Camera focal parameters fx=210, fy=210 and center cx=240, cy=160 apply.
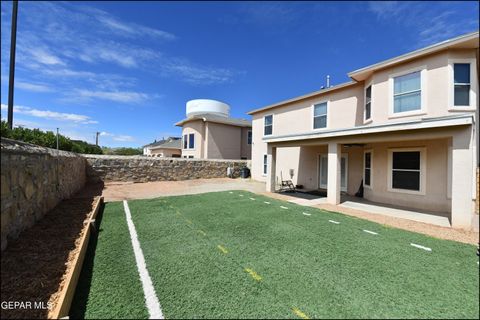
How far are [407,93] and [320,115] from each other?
467 cm

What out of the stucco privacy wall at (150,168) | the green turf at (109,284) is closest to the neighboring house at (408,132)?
the stucco privacy wall at (150,168)

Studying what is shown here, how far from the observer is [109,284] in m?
3.03

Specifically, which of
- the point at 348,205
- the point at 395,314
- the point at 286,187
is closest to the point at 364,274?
the point at 395,314

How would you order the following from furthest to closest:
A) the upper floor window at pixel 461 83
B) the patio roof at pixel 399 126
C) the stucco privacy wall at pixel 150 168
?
the stucco privacy wall at pixel 150 168 < the upper floor window at pixel 461 83 < the patio roof at pixel 399 126

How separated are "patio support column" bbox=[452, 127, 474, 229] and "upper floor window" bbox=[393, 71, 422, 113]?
8.57 ft

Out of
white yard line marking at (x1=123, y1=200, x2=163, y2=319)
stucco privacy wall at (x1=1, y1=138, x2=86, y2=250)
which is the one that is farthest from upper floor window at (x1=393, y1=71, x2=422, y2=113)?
stucco privacy wall at (x1=1, y1=138, x2=86, y2=250)

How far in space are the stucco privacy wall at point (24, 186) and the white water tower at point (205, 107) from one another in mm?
18858

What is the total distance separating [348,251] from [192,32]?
1096cm

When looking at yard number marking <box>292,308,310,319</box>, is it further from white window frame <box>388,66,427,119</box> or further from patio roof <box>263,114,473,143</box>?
white window frame <box>388,66,427,119</box>

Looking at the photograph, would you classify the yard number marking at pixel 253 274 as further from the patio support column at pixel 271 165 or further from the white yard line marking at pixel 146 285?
the patio support column at pixel 271 165

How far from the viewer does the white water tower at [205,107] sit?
23938 mm

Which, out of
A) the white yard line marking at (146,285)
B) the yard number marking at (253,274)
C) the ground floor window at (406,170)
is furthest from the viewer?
the ground floor window at (406,170)

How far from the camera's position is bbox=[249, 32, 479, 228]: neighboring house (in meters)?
5.80

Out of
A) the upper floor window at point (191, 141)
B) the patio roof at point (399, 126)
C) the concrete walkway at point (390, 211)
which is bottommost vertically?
the concrete walkway at point (390, 211)
